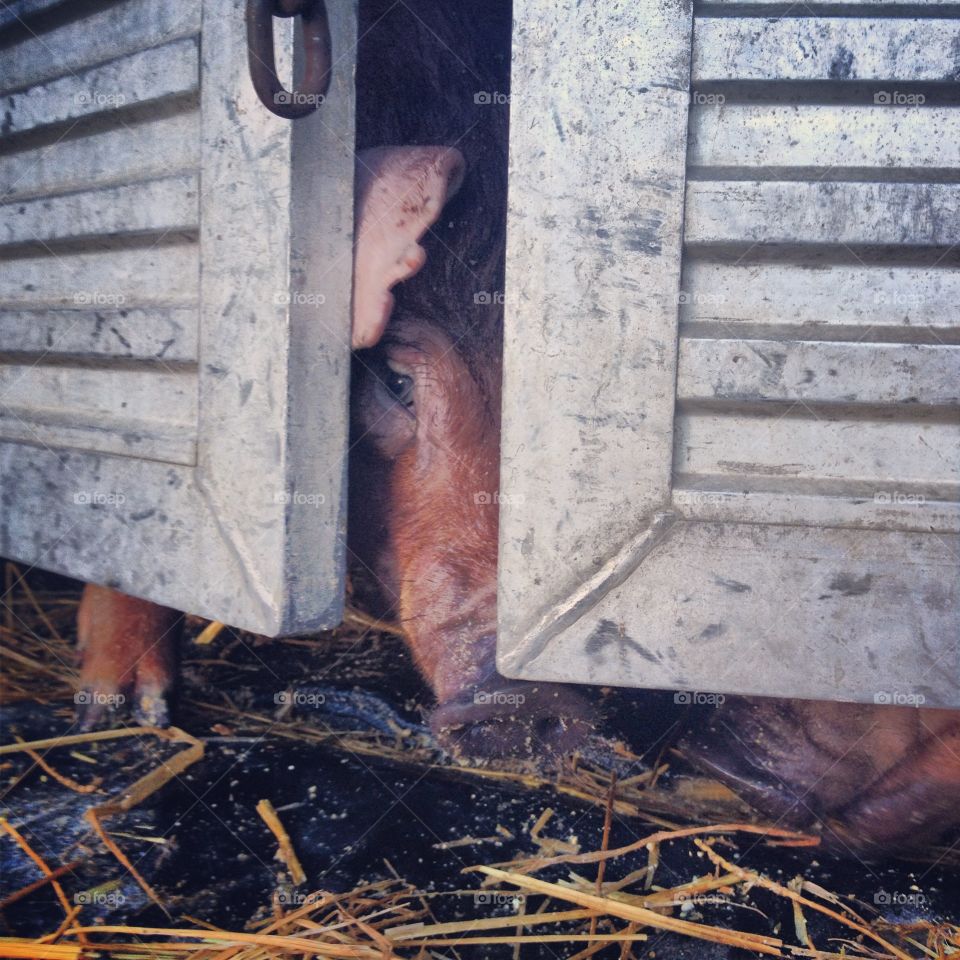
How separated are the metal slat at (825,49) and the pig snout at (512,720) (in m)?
1.31

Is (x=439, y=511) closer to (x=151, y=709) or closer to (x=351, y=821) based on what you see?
(x=351, y=821)

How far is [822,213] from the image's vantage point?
1607 millimetres

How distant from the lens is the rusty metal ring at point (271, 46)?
154 centimetres

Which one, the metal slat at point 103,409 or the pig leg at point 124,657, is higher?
the metal slat at point 103,409

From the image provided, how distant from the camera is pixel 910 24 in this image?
1.56 meters

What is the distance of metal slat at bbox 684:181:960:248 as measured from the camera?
1.58 metres

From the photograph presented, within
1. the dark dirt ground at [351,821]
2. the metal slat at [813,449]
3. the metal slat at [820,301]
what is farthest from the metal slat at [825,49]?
the dark dirt ground at [351,821]

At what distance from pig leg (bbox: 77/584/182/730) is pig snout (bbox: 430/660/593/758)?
0.92 m

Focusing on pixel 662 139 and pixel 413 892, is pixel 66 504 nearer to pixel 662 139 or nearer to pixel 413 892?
pixel 413 892

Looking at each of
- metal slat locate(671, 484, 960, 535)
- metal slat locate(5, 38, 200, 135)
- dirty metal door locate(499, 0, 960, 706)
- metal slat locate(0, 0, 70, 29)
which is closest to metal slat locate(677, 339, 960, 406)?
dirty metal door locate(499, 0, 960, 706)

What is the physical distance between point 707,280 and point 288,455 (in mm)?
927

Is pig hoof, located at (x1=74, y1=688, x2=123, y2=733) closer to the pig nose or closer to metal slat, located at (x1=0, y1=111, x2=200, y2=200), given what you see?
the pig nose

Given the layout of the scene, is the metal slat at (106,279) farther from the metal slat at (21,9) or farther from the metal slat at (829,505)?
the metal slat at (829,505)

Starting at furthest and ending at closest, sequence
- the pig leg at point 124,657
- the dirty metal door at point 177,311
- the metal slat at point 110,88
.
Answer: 1. the pig leg at point 124,657
2. the metal slat at point 110,88
3. the dirty metal door at point 177,311
